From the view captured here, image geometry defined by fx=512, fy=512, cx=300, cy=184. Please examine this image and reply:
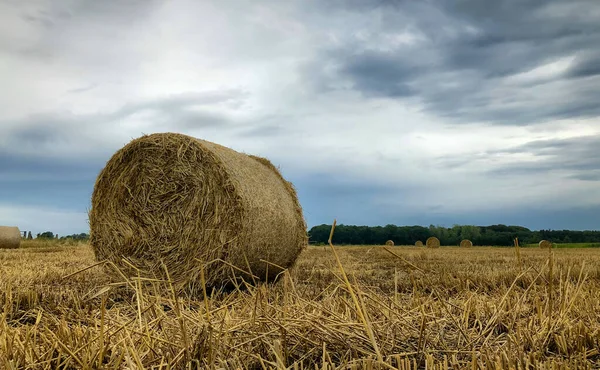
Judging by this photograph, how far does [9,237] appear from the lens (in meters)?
15.8

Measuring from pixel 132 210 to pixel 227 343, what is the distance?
15.8 ft

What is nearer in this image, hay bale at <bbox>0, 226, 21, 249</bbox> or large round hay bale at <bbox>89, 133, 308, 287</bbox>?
large round hay bale at <bbox>89, 133, 308, 287</bbox>

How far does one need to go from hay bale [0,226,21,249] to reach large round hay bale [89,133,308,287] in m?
11.0

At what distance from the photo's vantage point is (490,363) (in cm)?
161

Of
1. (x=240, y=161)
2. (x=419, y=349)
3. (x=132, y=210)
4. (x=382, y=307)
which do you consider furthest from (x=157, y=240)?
(x=419, y=349)

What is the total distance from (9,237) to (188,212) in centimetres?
1253

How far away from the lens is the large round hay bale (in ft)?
18.3

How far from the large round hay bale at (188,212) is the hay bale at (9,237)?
36.2 ft

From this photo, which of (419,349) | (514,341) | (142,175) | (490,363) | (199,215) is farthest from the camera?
(142,175)

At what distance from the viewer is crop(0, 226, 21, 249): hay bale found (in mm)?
15611

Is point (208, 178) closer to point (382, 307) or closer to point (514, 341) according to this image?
point (382, 307)

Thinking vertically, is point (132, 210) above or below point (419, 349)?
above

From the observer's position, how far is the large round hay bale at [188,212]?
18.3ft

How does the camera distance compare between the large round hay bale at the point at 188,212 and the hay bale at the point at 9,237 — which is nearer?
the large round hay bale at the point at 188,212
